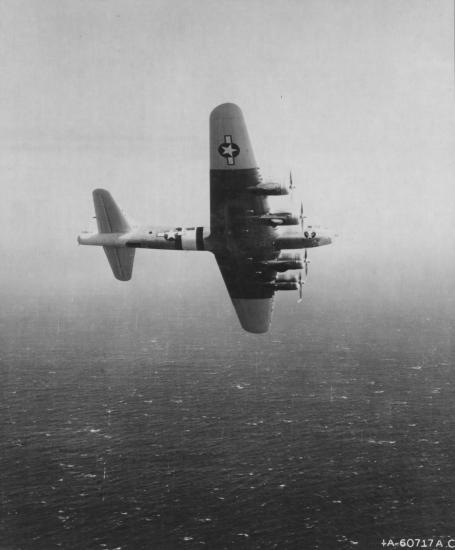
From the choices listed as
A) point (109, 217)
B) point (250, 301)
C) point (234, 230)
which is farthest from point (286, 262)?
point (109, 217)

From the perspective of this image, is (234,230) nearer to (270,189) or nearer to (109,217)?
(270,189)

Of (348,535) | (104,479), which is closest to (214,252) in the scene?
(348,535)

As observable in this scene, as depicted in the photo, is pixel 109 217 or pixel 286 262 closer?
pixel 286 262

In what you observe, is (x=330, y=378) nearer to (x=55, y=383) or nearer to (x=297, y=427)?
(x=297, y=427)

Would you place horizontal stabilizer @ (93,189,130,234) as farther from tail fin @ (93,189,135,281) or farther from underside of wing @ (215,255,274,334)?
underside of wing @ (215,255,274,334)

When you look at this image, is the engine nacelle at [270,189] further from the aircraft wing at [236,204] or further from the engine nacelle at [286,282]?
the engine nacelle at [286,282]

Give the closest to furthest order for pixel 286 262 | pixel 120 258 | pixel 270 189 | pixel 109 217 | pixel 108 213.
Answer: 1. pixel 270 189
2. pixel 286 262
3. pixel 108 213
4. pixel 109 217
5. pixel 120 258
